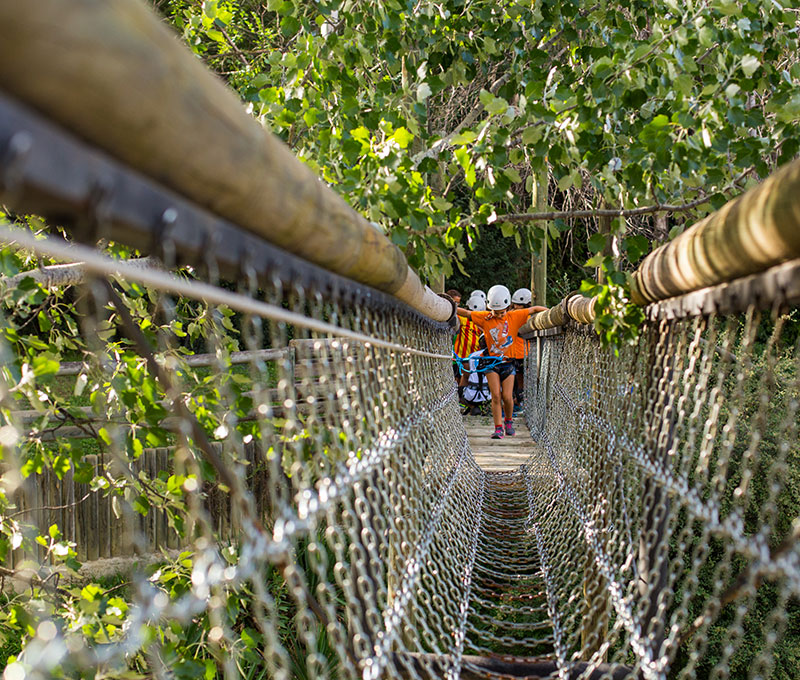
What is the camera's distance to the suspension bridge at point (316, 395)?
19.3 inches

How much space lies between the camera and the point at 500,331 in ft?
22.5

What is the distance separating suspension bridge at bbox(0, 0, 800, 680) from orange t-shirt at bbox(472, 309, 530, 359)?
10.3 feet

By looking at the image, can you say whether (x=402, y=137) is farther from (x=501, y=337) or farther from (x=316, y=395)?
(x=501, y=337)

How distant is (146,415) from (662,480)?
1.19 m

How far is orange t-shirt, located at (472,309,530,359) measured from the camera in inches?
269

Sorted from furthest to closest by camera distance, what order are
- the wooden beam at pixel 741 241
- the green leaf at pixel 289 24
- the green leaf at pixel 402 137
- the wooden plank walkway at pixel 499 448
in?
the wooden plank walkway at pixel 499 448
the green leaf at pixel 289 24
the green leaf at pixel 402 137
the wooden beam at pixel 741 241

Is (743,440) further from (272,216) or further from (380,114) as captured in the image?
(272,216)

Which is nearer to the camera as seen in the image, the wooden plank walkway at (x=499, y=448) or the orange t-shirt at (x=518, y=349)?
the wooden plank walkway at (x=499, y=448)

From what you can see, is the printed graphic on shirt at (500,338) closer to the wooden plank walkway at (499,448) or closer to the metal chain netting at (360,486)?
the wooden plank walkway at (499,448)

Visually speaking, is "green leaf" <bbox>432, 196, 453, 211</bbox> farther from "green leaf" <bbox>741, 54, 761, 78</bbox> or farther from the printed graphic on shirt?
the printed graphic on shirt

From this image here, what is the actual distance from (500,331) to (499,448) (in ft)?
4.48

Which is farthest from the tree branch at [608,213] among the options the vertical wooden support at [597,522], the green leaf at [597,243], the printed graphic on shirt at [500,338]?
the printed graphic on shirt at [500,338]

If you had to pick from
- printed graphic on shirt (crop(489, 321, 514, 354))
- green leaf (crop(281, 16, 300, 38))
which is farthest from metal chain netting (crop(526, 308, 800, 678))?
printed graphic on shirt (crop(489, 321, 514, 354))

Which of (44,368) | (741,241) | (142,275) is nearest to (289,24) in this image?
(44,368)
